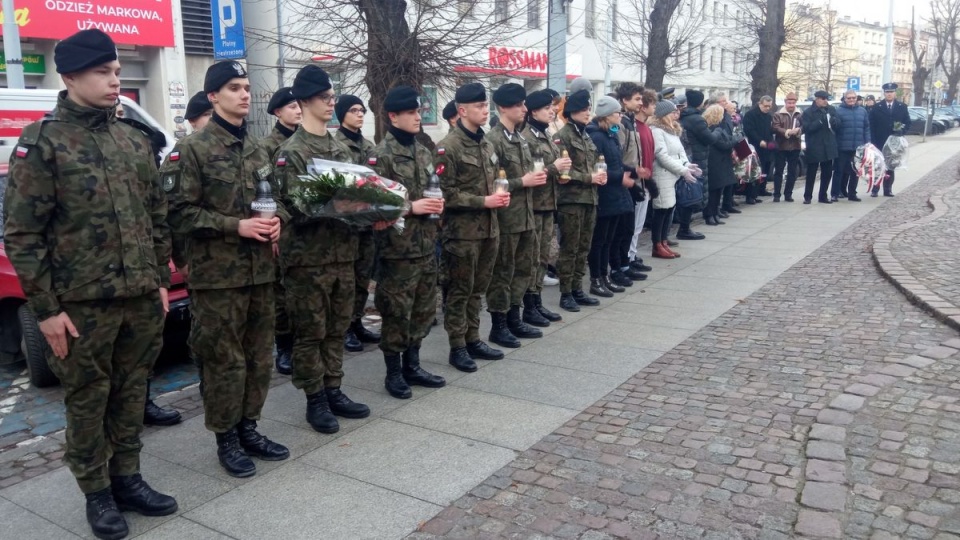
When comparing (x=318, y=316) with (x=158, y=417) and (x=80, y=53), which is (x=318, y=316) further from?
(x=80, y=53)

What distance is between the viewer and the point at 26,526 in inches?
156

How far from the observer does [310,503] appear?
13.6ft

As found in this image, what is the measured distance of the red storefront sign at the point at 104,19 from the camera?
55.6 feet

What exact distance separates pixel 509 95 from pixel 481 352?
205 centimetres

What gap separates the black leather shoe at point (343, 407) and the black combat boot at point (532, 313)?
2540 millimetres

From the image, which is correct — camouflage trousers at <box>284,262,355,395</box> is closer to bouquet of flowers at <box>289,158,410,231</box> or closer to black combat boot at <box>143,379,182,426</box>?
bouquet of flowers at <box>289,158,410,231</box>

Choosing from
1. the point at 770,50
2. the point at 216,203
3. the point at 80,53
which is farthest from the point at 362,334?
the point at 770,50

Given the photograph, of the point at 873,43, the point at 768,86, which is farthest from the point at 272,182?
the point at 873,43

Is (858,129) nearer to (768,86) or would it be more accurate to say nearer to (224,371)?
(768,86)

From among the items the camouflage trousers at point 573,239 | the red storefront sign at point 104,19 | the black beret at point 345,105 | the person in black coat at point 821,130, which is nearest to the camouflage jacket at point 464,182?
the black beret at point 345,105

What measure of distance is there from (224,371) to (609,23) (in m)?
34.4

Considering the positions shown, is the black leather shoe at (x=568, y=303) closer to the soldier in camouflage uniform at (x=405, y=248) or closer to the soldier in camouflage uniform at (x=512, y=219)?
the soldier in camouflage uniform at (x=512, y=219)

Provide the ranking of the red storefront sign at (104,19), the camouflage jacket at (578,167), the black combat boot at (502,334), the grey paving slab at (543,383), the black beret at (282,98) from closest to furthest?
the grey paving slab at (543,383)
the black beret at (282,98)
the black combat boot at (502,334)
the camouflage jacket at (578,167)
the red storefront sign at (104,19)

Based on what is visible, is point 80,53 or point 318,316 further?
point 318,316
